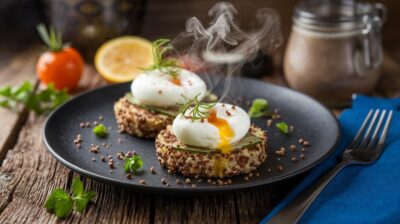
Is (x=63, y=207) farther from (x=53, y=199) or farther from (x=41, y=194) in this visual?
(x=41, y=194)

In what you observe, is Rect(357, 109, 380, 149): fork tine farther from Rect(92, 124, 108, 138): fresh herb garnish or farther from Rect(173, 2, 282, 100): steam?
Rect(92, 124, 108, 138): fresh herb garnish

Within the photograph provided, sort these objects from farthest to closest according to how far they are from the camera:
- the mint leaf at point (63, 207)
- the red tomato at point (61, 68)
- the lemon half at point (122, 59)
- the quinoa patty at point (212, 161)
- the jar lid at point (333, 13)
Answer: the lemon half at point (122, 59), the red tomato at point (61, 68), the jar lid at point (333, 13), the quinoa patty at point (212, 161), the mint leaf at point (63, 207)

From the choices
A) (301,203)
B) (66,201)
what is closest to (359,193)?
(301,203)

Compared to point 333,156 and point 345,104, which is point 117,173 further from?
point 345,104

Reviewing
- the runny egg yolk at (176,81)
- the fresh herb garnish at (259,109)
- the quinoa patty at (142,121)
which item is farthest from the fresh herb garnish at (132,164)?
the fresh herb garnish at (259,109)

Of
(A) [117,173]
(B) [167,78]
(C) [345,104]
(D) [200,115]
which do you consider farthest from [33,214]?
(C) [345,104]

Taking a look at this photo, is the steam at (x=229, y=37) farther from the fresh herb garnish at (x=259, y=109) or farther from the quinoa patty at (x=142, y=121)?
the quinoa patty at (x=142, y=121)
